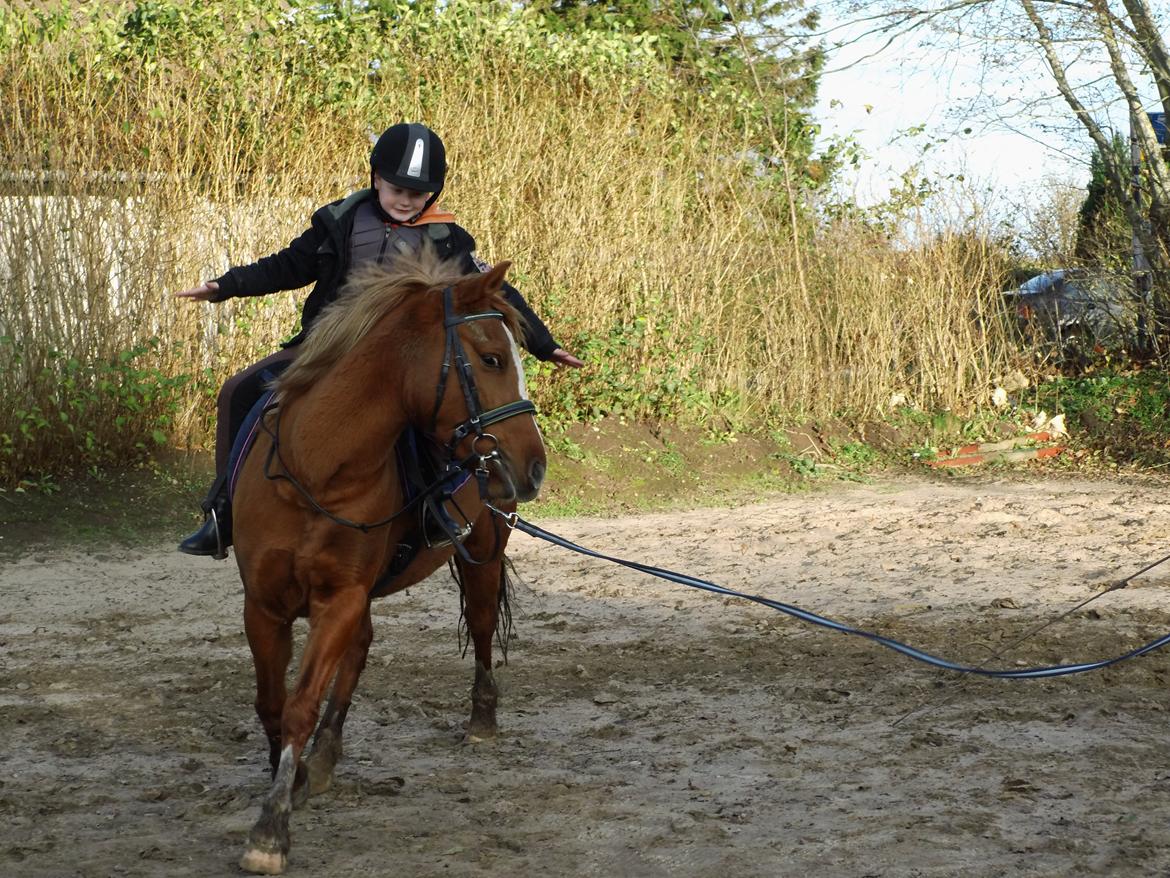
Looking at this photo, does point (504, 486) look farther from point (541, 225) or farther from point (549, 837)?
point (541, 225)

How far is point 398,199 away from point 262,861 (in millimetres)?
2488

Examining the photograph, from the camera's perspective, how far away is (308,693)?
4.27 m

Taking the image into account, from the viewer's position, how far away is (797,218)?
48.9 feet

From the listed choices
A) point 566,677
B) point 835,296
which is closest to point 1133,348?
point 835,296

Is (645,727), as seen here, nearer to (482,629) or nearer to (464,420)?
(482,629)

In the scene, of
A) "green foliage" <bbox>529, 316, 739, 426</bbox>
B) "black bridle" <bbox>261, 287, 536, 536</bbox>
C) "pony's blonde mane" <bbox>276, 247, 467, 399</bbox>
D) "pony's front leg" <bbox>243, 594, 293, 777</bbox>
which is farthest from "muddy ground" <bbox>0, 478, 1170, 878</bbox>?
"green foliage" <bbox>529, 316, 739, 426</bbox>

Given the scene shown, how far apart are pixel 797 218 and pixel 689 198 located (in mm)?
1341

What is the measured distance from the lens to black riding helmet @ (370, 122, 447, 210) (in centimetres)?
505

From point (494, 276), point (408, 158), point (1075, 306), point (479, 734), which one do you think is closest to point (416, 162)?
point (408, 158)

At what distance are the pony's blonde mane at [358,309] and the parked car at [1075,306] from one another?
452 inches

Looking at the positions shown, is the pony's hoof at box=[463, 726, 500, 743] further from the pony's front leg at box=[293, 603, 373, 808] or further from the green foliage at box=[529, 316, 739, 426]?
the green foliage at box=[529, 316, 739, 426]

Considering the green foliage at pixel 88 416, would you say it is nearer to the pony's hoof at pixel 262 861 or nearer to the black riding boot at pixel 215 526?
the black riding boot at pixel 215 526

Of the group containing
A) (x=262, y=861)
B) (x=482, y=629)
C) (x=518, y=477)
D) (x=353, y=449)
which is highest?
(x=353, y=449)

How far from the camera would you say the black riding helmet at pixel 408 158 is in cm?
505
